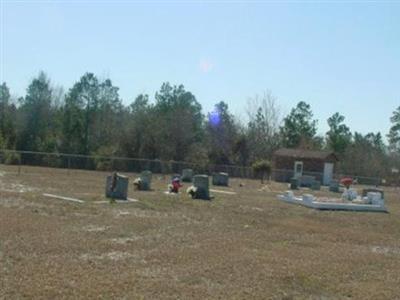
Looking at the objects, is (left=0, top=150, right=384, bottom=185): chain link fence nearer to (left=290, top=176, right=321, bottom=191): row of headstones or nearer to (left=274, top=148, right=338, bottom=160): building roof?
(left=274, top=148, right=338, bottom=160): building roof

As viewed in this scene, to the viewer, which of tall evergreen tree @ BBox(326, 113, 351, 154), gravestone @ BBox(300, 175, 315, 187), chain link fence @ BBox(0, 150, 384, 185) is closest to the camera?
gravestone @ BBox(300, 175, 315, 187)

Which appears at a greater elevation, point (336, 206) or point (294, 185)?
→ point (294, 185)

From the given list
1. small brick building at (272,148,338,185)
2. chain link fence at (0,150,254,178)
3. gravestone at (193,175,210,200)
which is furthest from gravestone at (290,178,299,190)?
gravestone at (193,175,210,200)

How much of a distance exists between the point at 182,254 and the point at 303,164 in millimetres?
49860

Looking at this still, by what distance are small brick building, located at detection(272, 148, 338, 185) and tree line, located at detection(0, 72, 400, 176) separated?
7.38 meters

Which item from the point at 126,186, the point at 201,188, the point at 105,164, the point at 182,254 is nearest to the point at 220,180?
the point at 201,188

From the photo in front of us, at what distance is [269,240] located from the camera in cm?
1459

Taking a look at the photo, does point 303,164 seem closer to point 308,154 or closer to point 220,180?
point 308,154

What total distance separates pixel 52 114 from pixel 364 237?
5598cm

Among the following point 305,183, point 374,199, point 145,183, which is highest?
point 305,183

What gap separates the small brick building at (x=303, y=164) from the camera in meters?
57.7

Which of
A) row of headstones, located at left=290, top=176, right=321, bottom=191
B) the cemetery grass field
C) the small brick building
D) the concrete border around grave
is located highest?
the small brick building

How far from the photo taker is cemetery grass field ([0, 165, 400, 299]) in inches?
343

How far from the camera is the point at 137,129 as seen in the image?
64.1 meters
